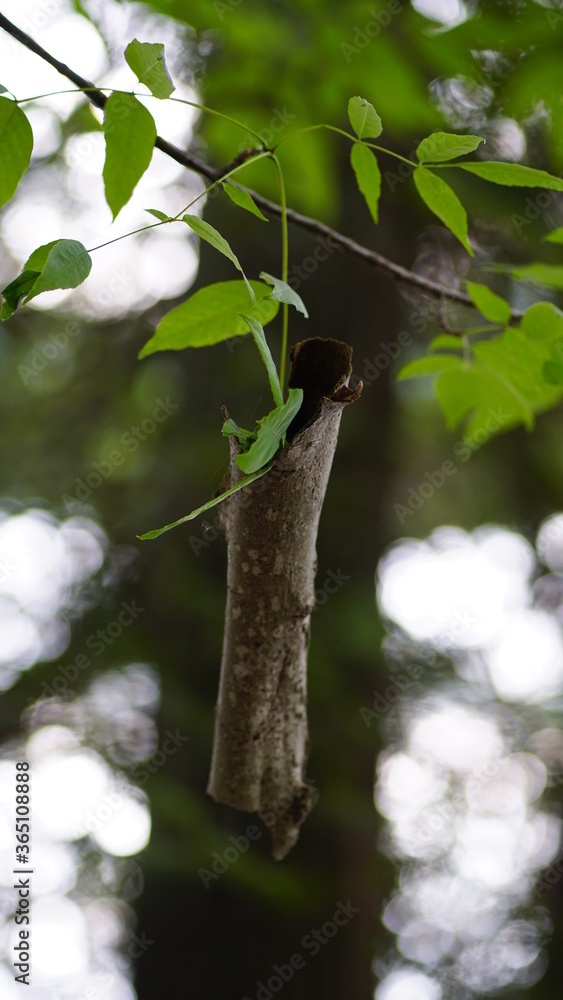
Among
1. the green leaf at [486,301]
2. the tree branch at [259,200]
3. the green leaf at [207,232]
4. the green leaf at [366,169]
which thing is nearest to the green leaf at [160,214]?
the green leaf at [207,232]

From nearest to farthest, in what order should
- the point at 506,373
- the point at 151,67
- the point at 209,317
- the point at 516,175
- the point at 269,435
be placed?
1. the point at 269,435
2. the point at 151,67
3. the point at 516,175
4. the point at 209,317
5. the point at 506,373

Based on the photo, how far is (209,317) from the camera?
3.15 ft

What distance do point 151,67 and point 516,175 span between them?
1.47 feet

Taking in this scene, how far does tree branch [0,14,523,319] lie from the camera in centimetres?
77

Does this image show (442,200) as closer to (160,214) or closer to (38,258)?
(160,214)

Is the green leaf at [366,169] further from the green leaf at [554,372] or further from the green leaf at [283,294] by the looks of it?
the green leaf at [554,372]

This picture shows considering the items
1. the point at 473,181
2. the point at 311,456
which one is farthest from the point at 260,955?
the point at 473,181

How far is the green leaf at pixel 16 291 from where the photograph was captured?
0.68 meters

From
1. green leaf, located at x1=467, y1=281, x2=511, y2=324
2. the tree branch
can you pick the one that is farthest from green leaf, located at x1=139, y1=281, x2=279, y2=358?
green leaf, located at x1=467, y1=281, x2=511, y2=324

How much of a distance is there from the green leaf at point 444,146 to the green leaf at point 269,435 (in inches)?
16.3

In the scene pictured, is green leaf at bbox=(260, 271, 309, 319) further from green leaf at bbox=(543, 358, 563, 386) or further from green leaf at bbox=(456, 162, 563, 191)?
green leaf at bbox=(543, 358, 563, 386)

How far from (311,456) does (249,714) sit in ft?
1.15

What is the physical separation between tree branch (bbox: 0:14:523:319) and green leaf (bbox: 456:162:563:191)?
0.79 ft

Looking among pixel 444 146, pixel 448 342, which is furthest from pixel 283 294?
pixel 448 342
